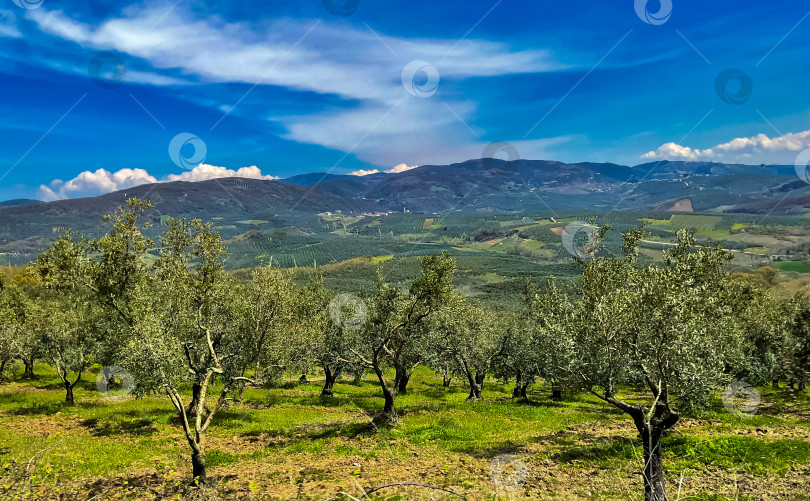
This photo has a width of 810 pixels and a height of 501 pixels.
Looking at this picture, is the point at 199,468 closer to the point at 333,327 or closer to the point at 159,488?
the point at 159,488

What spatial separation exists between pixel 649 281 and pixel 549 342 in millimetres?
5829

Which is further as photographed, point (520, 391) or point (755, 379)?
point (520, 391)

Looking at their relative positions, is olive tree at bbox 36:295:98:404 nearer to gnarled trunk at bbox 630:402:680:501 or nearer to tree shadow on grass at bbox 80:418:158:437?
tree shadow on grass at bbox 80:418:158:437

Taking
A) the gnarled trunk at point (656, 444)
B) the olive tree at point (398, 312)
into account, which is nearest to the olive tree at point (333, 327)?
the olive tree at point (398, 312)

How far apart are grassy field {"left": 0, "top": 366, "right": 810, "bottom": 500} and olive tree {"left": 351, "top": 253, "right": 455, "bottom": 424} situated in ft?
18.1

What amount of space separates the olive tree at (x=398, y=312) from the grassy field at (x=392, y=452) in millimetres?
5517

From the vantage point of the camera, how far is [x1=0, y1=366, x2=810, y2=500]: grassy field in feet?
67.6

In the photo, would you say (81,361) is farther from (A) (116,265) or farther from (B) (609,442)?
(B) (609,442)

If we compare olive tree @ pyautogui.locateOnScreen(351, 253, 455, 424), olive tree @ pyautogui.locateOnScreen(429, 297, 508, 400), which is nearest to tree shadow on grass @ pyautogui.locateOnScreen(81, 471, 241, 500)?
olive tree @ pyautogui.locateOnScreen(351, 253, 455, 424)

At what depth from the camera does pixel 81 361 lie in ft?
127

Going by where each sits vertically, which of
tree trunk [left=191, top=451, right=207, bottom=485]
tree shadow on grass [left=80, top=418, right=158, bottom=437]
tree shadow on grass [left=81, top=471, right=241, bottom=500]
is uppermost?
tree trunk [left=191, top=451, right=207, bottom=485]

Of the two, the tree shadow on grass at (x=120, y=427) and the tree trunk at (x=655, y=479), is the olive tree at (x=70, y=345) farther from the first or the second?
the tree trunk at (x=655, y=479)

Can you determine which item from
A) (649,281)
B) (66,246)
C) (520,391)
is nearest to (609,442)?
(649,281)

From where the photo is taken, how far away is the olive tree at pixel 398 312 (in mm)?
29750
